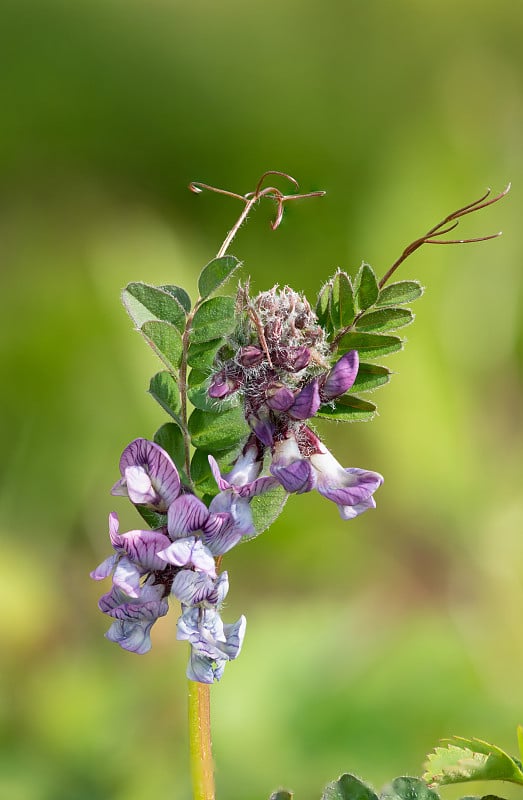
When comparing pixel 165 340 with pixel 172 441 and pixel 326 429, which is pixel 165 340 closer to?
pixel 172 441

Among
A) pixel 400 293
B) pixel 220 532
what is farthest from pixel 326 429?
pixel 220 532

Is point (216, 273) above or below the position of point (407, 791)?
above

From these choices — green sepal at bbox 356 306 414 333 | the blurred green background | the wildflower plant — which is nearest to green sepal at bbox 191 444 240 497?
the wildflower plant

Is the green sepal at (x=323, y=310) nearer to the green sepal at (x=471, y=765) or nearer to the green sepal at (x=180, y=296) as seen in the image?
the green sepal at (x=180, y=296)

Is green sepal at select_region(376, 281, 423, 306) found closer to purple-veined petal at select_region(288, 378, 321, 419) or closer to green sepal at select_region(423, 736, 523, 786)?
purple-veined petal at select_region(288, 378, 321, 419)

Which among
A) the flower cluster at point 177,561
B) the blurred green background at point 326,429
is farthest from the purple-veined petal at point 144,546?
the blurred green background at point 326,429

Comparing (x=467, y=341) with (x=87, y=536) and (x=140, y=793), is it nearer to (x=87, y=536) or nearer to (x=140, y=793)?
(x=87, y=536)
